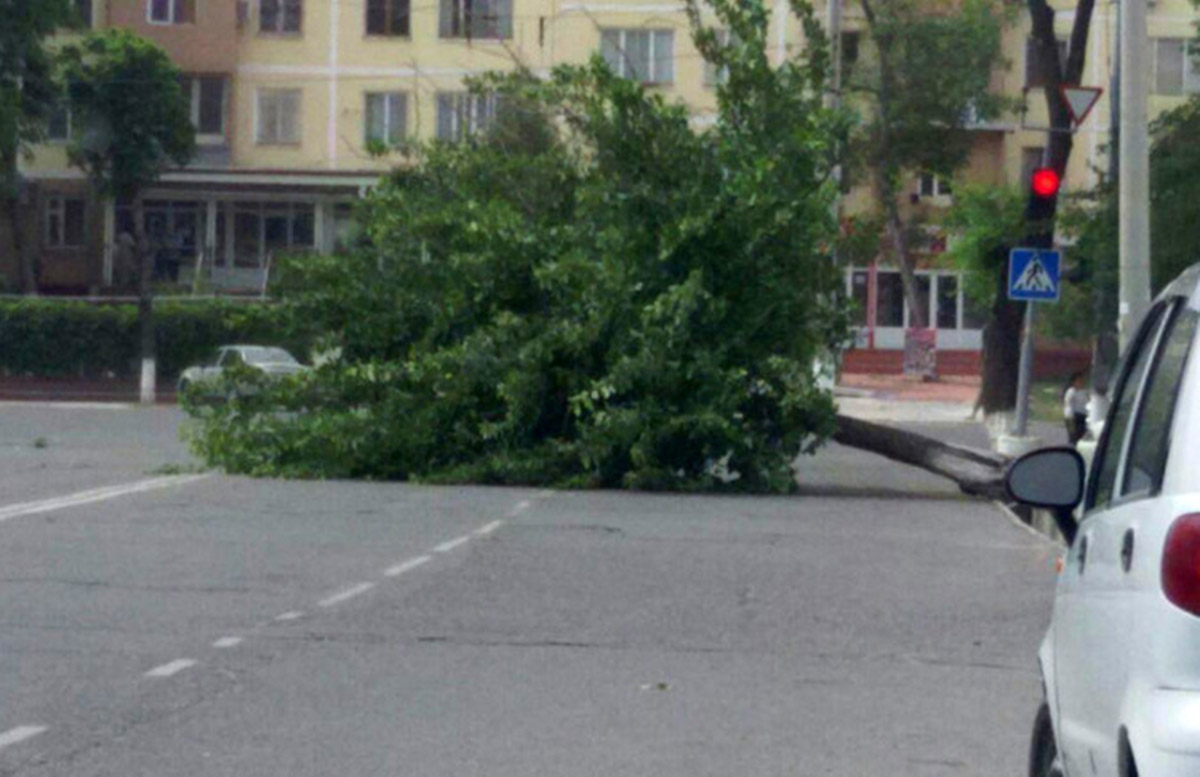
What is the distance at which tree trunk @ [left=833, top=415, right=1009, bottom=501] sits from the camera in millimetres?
24141

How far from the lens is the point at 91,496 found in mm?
21203

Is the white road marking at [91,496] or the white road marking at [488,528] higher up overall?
the white road marking at [91,496]

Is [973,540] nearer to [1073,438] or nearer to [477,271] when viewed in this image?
[1073,438]

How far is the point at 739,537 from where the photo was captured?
18.6 metres

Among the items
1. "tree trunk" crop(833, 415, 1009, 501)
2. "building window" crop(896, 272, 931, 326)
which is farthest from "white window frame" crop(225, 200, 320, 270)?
"tree trunk" crop(833, 415, 1009, 501)

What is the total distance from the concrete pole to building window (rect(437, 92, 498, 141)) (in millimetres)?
11622

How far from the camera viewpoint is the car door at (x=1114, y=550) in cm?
491

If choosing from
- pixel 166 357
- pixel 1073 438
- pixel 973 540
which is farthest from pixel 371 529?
pixel 166 357

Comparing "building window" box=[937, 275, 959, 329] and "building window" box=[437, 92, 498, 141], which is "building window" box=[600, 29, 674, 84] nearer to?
"building window" box=[437, 92, 498, 141]

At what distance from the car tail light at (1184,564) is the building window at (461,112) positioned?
84.9 ft

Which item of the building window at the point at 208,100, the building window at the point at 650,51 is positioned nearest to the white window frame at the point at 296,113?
the building window at the point at 208,100

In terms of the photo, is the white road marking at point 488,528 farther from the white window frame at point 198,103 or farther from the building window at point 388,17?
the white window frame at point 198,103

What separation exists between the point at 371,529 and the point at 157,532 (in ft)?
5.95

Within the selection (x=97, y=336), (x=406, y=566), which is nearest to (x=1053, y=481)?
(x=406, y=566)
